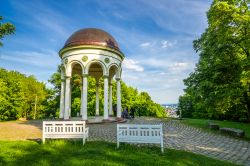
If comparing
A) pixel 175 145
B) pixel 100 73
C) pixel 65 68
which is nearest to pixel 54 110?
pixel 100 73

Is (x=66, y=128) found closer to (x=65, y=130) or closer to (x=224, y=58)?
(x=65, y=130)

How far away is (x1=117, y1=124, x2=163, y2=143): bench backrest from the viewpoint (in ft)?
30.9

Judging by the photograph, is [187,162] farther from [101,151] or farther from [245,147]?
[245,147]

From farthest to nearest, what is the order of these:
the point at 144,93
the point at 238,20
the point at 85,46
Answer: the point at 144,93 → the point at 85,46 → the point at 238,20

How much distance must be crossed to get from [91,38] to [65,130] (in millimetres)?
11962

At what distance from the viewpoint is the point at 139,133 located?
959 cm

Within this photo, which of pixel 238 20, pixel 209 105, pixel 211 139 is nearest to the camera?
pixel 211 139

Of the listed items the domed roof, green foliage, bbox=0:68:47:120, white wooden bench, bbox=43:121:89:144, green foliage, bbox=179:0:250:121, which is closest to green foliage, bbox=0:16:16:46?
white wooden bench, bbox=43:121:89:144

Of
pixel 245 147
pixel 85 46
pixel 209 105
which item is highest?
pixel 85 46

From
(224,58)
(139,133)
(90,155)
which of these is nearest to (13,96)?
(224,58)

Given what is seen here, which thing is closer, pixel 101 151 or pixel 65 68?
pixel 101 151

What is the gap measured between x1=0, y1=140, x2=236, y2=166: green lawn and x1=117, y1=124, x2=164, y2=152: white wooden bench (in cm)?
38

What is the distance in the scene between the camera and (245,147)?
11.6 metres

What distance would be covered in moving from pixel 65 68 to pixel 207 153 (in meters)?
15.0
